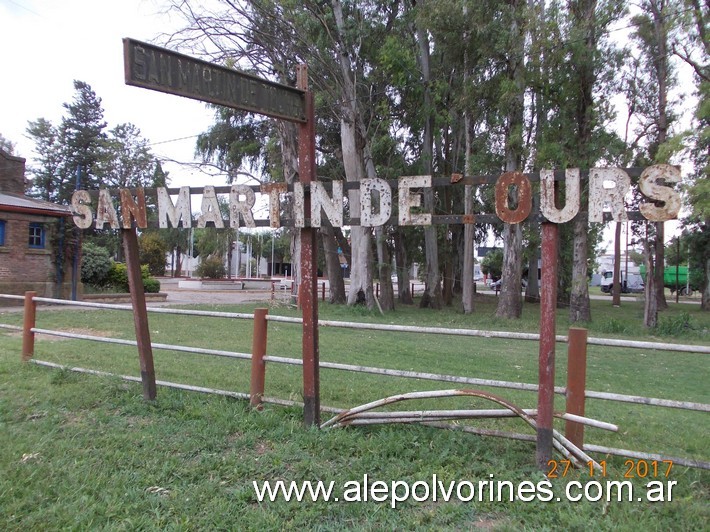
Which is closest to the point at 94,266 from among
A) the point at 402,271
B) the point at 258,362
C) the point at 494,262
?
the point at 402,271

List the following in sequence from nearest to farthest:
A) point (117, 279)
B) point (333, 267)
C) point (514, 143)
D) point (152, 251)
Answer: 1. point (514, 143)
2. point (117, 279)
3. point (333, 267)
4. point (152, 251)

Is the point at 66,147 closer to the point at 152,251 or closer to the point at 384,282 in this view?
the point at 152,251

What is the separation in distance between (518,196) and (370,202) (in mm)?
1213

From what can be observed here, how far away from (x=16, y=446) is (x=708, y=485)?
5.07 meters

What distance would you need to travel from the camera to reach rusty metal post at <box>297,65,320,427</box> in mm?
4660

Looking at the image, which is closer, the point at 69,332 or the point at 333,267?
the point at 69,332

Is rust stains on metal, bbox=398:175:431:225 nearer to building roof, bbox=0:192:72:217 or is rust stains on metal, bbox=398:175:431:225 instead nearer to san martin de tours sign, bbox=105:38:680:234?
san martin de tours sign, bbox=105:38:680:234

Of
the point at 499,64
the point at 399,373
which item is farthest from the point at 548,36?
the point at 399,373

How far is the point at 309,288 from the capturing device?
4723 mm

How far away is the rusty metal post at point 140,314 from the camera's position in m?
5.42

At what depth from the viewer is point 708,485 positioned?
3.58 m

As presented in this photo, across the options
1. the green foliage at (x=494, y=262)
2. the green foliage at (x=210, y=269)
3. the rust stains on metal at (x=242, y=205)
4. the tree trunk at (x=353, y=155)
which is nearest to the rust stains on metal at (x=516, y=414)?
the rust stains on metal at (x=242, y=205)

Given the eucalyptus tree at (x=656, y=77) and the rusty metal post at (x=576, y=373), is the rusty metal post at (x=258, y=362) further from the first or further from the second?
the eucalyptus tree at (x=656, y=77)

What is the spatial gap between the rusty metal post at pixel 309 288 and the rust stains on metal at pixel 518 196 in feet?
5.35
